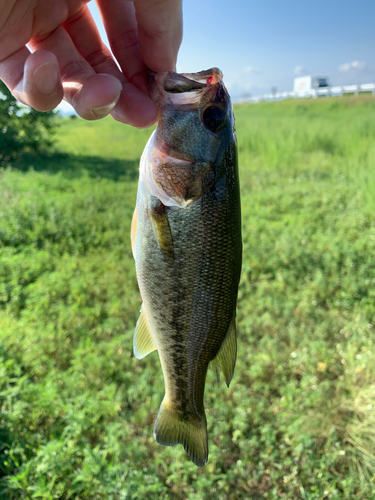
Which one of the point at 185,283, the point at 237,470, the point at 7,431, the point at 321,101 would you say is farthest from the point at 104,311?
the point at 321,101

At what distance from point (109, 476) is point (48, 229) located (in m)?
4.98

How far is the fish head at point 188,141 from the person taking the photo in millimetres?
1300

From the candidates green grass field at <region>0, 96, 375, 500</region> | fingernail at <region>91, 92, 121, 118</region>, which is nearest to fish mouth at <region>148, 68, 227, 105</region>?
fingernail at <region>91, 92, 121, 118</region>

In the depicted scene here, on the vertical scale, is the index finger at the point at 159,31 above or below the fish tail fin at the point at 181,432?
above

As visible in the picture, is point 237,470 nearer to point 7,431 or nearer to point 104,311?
point 7,431

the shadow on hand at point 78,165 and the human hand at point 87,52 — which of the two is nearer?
the human hand at point 87,52

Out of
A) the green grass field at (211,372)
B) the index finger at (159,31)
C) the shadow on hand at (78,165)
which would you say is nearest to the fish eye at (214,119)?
the index finger at (159,31)

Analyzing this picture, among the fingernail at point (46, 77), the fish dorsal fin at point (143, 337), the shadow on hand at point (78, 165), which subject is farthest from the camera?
the shadow on hand at point (78, 165)

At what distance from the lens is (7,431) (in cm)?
271

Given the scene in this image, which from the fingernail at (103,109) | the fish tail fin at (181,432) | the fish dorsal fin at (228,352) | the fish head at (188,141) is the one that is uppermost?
the fingernail at (103,109)

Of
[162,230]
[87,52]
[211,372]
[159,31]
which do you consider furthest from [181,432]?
[211,372]

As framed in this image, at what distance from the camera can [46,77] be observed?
3.48 feet

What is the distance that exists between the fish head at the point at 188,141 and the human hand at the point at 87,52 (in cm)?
24

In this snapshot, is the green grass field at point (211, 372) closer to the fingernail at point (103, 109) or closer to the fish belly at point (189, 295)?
the fish belly at point (189, 295)
